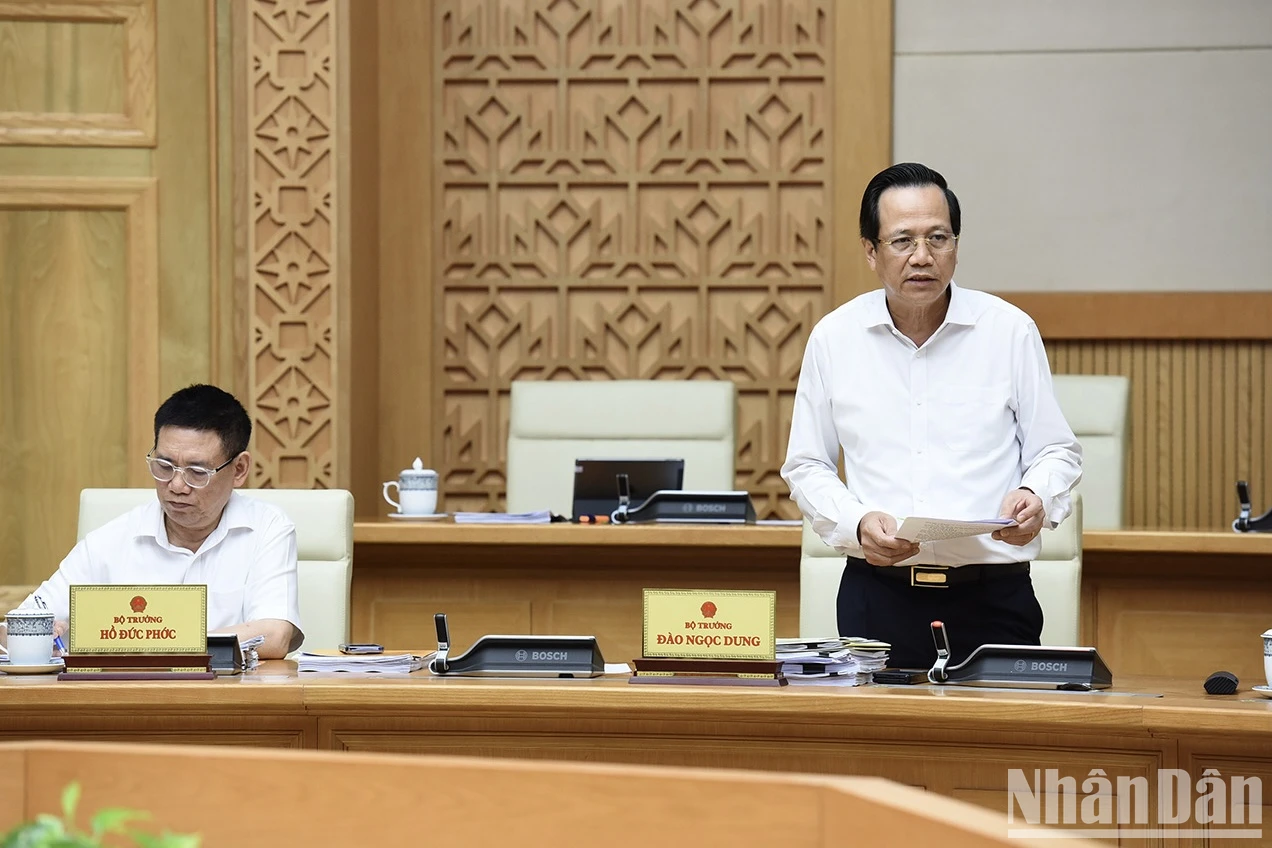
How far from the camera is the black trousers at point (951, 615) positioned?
94.4 inches

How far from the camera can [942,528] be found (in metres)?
2.15

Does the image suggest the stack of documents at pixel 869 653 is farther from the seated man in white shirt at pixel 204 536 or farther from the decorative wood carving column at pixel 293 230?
the decorative wood carving column at pixel 293 230

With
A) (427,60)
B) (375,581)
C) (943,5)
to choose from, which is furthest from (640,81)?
(375,581)

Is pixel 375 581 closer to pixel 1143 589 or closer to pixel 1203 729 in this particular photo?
pixel 1143 589

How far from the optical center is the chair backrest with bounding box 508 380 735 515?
157 inches

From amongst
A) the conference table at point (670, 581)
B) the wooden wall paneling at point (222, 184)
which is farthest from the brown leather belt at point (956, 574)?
the wooden wall paneling at point (222, 184)

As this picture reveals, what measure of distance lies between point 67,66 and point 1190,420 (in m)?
4.04

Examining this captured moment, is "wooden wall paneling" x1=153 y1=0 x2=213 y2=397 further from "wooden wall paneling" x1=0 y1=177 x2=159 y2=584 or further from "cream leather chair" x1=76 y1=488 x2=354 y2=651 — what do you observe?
"cream leather chair" x1=76 y1=488 x2=354 y2=651

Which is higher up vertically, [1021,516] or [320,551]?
[1021,516]

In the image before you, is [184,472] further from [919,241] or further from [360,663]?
[919,241]

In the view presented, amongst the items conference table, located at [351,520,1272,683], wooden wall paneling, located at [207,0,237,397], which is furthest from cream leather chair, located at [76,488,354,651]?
wooden wall paneling, located at [207,0,237,397]

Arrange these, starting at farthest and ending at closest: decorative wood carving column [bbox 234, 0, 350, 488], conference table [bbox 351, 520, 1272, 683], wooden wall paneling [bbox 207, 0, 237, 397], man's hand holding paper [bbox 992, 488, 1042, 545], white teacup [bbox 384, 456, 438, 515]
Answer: wooden wall paneling [bbox 207, 0, 237, 397] < decorative wood carving column [bbox 234, 0, 350, 488] < white teacup [bbox 384, 456, 438, 515] < conference table [bbox 351, 520, 1272, 683] < man's hand holding paper [bbox 992, 488, 1042, 545]

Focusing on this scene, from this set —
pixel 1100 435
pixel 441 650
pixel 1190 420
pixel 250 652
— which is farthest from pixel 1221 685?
pixel 1190 420

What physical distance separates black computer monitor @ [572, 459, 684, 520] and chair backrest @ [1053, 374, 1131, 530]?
110 cm
